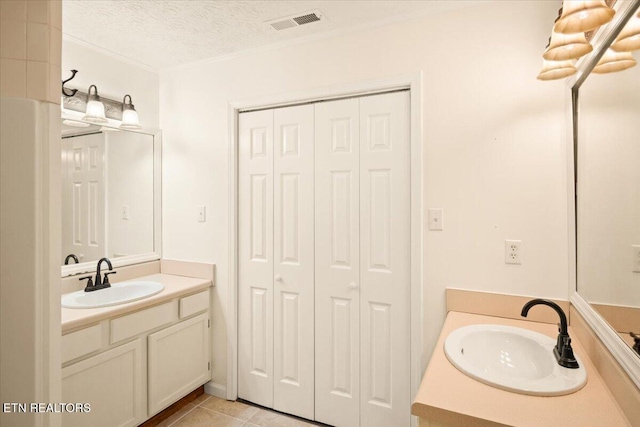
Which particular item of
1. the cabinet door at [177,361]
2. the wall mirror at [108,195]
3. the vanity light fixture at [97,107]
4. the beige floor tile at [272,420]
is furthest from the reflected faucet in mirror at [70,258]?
the beige floor tile at [272,420]

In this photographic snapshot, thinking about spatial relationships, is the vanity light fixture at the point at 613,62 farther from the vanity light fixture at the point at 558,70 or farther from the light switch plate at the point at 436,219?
the light switch plate at the point at 436,219

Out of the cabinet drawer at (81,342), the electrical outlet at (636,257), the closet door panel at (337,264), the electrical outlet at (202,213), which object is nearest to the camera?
the electrical outlet at (636,257)

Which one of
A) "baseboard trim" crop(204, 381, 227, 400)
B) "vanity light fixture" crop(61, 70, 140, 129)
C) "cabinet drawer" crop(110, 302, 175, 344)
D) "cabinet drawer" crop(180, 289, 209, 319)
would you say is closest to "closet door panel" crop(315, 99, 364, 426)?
"baseboard trim" crop(204, 381, 227, 400)

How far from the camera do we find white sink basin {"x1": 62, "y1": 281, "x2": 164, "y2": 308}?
204cm

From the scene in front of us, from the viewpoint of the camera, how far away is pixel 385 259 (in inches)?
80.7

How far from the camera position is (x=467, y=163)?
1.82 metres

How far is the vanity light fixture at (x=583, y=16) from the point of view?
0.96 metres

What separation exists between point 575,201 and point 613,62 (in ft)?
2.20

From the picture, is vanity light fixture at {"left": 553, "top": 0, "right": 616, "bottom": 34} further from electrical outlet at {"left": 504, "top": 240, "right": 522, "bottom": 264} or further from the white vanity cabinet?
the white vanity cabinet

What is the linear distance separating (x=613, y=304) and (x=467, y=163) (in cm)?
93

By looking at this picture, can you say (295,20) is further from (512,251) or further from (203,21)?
(512,251)

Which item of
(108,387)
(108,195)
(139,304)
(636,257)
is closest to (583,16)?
(636,257)

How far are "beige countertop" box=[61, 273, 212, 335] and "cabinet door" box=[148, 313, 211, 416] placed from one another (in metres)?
0.22

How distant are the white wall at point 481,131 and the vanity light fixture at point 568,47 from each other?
52 cm
